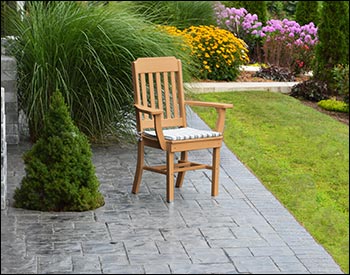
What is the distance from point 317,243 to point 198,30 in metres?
8.28

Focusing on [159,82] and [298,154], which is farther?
[298,154]

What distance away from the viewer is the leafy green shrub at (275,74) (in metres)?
13.9

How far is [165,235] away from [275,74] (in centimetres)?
855

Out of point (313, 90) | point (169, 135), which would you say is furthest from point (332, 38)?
point (169, 135)

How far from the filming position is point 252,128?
10.3 meters

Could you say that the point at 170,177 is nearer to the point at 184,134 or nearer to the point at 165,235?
the point at 184,134

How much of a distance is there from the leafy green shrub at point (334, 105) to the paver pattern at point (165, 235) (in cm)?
448

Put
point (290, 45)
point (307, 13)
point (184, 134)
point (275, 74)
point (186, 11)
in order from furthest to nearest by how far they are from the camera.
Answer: point (307, 13) → point (186, 11) → point (290, 45) → point (275, 74) → point (184, 134)

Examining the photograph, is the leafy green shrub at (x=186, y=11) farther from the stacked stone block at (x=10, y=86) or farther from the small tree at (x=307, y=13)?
the stacked stone block at (x=10, y=86)

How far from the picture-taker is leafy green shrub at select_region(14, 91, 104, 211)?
6305mm

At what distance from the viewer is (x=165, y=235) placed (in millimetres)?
5852

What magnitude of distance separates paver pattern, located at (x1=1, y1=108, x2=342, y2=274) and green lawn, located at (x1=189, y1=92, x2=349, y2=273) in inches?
8.7

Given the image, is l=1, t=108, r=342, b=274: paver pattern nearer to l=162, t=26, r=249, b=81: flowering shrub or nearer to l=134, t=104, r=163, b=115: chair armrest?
l=134, t=104, r=163, b=115: chair armrest

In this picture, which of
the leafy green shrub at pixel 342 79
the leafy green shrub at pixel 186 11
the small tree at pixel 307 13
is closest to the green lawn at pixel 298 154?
the leafy green shrub at pixel 342 79
